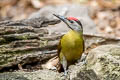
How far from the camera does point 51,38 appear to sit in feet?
20.5

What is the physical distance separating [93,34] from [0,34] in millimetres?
1970

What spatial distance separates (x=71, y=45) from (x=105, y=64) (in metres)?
0.98

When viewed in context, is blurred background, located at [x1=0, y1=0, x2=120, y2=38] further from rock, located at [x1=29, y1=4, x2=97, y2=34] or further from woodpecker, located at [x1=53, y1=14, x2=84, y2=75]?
woodpecker, located at [x1=53, y1=14, x2=84, y2=75]

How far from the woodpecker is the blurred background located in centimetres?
424

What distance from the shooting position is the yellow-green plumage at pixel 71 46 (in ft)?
17.7

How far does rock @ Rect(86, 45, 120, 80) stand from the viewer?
4.44m

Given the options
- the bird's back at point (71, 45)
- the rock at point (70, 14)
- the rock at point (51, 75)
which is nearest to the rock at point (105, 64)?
the rock at point (51, 75)

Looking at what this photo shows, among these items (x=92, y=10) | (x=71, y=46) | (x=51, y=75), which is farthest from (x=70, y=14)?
(x=51, y=75)

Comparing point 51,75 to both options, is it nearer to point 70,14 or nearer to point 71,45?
point 71,45

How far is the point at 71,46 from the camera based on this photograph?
539cm

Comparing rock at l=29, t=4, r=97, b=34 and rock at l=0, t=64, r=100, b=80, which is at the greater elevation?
rock at l=29, t=4, r=97, b=34

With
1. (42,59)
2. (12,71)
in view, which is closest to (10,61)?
(12,71)

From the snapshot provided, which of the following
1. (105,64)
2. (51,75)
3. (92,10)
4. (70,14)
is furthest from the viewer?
(92,10)

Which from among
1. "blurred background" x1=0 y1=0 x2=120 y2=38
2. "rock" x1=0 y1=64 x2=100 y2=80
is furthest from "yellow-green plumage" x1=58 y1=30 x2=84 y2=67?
"blurred background" x1=0 y1=0 x2=120 y2=38
